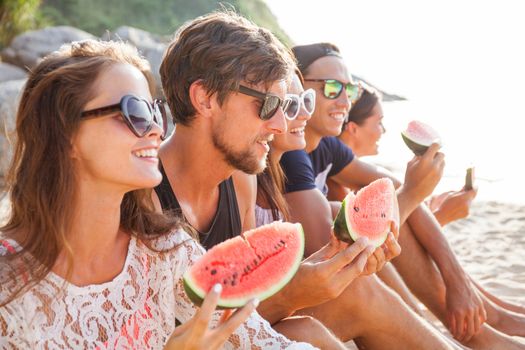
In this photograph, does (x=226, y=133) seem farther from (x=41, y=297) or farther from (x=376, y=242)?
(x=41, y=297)

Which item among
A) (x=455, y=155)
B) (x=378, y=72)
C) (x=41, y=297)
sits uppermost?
(x=41, y=297)

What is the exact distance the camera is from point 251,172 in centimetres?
363

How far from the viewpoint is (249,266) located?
265 cm

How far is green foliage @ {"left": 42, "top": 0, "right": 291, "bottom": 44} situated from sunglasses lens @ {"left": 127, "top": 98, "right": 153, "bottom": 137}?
2268 centimetres

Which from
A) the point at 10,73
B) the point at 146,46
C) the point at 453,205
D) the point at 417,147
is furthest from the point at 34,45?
the point at 417,147

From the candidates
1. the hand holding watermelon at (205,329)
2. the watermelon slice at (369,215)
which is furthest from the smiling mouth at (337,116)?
the hand holding watermelon at (205,329)

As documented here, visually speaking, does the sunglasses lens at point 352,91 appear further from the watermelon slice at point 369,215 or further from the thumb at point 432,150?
the watermelon slice at point 369,215

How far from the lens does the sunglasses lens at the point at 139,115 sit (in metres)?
2.52

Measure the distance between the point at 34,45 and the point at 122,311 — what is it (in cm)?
1435

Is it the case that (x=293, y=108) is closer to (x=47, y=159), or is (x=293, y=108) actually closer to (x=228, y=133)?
(x=228, y=133)

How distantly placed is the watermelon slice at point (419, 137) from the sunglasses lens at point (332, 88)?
596 mm

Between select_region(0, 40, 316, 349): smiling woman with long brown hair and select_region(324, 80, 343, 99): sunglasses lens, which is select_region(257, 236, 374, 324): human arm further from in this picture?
select_region(324, 80, 343, 99): sunglasses lens

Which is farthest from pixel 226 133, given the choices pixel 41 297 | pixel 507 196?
pixel 507 196

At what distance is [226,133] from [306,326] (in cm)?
116
